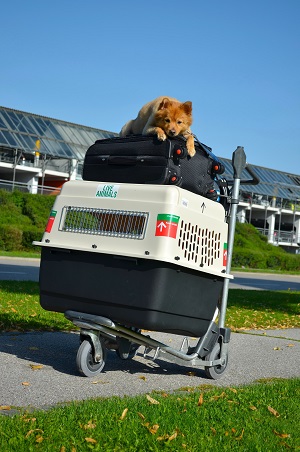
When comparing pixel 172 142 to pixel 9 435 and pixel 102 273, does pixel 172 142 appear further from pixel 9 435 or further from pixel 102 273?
pixel 9 435

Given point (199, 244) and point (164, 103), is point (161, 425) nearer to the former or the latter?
point (199, 244)

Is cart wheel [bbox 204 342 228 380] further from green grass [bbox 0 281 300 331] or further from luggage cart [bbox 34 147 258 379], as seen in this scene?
green grass [bbox 0 281 300 331]

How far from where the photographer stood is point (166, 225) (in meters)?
5.70

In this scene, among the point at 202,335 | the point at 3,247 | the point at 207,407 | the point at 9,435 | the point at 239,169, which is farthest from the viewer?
the point at 3,247

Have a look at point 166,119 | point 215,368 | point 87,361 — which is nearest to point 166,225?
point 166,119

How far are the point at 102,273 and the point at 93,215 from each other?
0.55 metres

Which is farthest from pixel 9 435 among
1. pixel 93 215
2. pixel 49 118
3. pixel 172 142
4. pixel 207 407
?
pixel 49 118

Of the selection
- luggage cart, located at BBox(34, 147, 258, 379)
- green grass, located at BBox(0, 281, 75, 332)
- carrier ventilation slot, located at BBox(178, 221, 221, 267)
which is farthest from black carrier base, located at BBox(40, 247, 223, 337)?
green grass, located at BBox(0, 281, 75, 332)

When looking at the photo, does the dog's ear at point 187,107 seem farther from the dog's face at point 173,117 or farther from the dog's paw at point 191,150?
the dog's paw at point 191,150

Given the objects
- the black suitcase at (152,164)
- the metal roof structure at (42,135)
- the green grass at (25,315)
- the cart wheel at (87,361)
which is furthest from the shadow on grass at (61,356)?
the metal roof structure at (42,135)

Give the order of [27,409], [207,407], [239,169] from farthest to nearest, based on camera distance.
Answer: [239,169], [207,407], [27,409]

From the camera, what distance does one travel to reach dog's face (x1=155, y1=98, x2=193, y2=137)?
6.31 m

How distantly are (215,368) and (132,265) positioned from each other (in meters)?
1.66

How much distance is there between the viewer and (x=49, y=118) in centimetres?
5094
